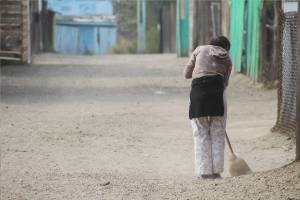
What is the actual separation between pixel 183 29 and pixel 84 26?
2000 cm

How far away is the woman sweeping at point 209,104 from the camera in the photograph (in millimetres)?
7566

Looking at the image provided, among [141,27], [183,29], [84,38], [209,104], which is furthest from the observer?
[84,38]

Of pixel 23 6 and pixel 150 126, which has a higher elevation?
pixel 23 6

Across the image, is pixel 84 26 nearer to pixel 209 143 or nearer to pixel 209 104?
pixel 209 143

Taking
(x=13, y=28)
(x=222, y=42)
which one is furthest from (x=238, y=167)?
(x=13, y=28)

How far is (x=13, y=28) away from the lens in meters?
23.1

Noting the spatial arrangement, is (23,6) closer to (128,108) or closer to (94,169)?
(128,108)

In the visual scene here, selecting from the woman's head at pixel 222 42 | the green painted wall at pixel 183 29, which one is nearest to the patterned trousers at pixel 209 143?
the woman's head at pixel 222 42

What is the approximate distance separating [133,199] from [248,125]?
5.60m

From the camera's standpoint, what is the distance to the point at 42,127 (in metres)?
11.3

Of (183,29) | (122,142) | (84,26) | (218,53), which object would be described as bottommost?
(84,26)

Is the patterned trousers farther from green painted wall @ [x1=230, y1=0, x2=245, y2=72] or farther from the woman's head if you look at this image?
green painted wall @ [x1=230, y1=0, x2=245, y2=72]

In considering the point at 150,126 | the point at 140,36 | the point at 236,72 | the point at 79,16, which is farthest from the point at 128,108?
the point at 79,16

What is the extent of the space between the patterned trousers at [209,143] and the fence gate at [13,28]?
52.1ft
